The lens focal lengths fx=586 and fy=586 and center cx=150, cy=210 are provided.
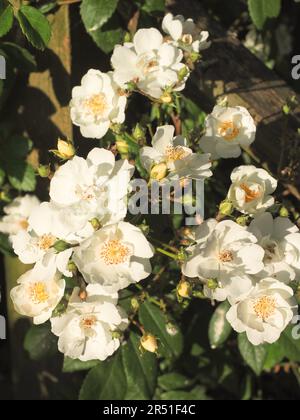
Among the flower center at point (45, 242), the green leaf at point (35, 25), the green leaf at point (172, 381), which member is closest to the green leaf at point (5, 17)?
the green leaf at point (35, 25)

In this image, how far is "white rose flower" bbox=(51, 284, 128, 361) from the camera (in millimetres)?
1203

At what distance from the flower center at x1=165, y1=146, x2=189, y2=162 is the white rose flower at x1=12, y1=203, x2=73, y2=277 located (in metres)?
0.26

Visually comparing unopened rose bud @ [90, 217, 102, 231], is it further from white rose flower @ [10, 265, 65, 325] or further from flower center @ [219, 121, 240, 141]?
flower center @ [219, 121, 240, 141]

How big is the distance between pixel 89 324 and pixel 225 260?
12.8 inches

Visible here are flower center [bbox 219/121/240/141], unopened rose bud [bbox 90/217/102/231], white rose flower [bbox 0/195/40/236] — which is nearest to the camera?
unopened rose bud [bbox 90/217/102/231]

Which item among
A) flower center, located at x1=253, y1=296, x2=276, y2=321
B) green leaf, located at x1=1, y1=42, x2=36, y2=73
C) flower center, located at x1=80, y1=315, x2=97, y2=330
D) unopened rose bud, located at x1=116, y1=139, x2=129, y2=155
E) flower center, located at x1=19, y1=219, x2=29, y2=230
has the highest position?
green leaf, located at x1=1, y1=42, x2=36, y2=73

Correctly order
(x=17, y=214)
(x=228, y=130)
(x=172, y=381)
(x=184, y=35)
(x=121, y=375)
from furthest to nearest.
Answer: (x=172, y=381) → (x=17, y=214) → (x=121, y=375) → (x=184, y=35) → (x=228, y=130)

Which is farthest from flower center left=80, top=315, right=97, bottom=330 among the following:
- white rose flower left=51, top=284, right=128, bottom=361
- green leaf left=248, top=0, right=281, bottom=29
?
green leaf left=248, top=0, right=281, bottom=29

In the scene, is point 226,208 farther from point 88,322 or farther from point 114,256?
point 88,322

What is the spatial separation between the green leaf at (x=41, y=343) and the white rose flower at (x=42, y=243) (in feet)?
1.55

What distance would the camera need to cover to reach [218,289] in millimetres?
1144

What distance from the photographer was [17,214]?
5.80ft

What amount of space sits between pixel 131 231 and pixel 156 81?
43 centimetres

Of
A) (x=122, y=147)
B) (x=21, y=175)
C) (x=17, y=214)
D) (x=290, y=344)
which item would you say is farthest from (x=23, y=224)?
(x=290, y=344)
